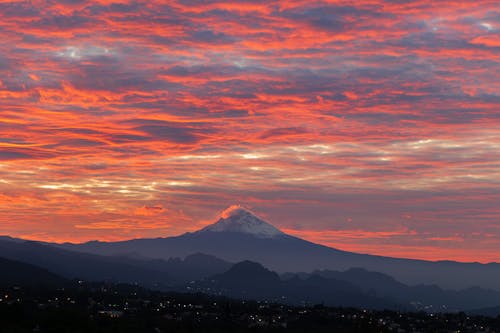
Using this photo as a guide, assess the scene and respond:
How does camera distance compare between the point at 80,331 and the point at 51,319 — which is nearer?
→ the point at 80,331

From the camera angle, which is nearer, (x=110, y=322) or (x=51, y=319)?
(x=51, y=319)

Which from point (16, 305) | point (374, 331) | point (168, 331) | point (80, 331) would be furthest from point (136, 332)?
point (374, 331)

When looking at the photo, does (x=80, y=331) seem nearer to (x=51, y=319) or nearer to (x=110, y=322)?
(x=51, y=319)

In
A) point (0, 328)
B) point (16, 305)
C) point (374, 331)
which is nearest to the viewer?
point (0, 328)

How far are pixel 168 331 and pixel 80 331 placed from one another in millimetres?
44732

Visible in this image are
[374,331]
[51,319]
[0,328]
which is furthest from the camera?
[374,331]

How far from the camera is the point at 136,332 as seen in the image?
19938 centimetres

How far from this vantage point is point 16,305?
196 metres

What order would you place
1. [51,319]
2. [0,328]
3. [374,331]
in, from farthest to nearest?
1. [374,331]
2. [51,319]
3. [0,328]

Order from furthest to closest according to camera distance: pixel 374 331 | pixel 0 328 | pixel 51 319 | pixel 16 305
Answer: pixel 16 305 → pixel 374 331 → pixel 51 319 → pixel 0 328

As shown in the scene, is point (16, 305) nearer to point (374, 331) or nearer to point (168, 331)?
point (168, 331)

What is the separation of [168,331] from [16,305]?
3798cm

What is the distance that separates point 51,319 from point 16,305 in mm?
31366

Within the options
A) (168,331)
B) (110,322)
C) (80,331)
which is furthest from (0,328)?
(168,331)
